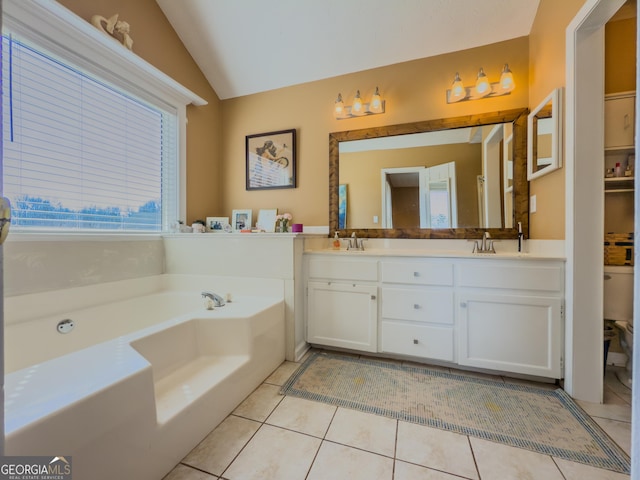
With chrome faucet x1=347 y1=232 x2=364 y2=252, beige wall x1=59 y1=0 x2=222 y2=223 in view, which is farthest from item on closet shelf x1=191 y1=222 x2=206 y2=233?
chrome faucet x1=347 y1=232 x2=364 y2=252

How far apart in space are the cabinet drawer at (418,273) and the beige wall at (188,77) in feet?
6.21

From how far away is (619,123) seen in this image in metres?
1.74

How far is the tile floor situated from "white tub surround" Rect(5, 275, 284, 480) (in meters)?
0.13

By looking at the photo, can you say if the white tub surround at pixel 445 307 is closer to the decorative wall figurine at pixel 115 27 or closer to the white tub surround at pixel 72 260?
the white tub surround at pixel 72 260

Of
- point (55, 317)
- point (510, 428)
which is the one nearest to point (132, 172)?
point (55, 317)

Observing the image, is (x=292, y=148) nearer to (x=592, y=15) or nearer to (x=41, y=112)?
(x=41, y=112)

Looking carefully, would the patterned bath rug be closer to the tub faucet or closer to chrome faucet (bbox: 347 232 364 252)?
the tub faucet

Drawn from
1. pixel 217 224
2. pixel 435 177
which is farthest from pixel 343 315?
pixel 217 224

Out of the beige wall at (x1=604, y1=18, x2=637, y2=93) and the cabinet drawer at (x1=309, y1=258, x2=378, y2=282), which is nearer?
the beige wall at (x1=604, y1=18, x2=637, y2=93)

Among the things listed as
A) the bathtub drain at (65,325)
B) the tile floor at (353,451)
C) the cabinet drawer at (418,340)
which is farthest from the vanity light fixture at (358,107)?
the bathtub drain at (65,325)

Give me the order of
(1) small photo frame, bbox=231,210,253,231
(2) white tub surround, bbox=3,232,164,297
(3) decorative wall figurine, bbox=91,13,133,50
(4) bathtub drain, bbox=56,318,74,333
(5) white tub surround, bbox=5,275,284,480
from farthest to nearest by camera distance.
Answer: (1) small photo frame, bbox=231,210,253,231 → (3) decorative wall figurine, bbox=91,13,133,50 → (4) bathtub drain, bbox=56,318,74,333 → (2) white tub surround, bbox=3,232,164,297 → (5) white tub surround, bbox=5,275,284,480

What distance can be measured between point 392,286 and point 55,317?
83.4 inches

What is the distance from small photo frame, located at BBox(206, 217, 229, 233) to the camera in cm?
281

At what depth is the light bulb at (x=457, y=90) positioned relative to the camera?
2213 mm
